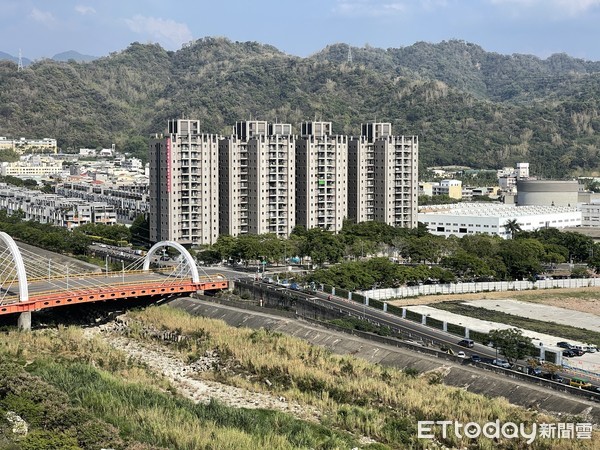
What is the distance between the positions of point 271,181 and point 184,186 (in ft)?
21.3

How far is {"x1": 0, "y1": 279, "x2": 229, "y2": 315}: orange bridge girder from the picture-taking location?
125 feet

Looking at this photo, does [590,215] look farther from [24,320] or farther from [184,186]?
[24,320]

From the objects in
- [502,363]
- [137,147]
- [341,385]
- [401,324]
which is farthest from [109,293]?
[137,147]

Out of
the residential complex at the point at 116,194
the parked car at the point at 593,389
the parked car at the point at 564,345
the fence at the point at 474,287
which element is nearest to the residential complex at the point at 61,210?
the residential complex at the point at 116,194

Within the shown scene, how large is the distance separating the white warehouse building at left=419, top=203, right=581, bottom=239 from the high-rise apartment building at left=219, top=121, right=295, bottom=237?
1441cm

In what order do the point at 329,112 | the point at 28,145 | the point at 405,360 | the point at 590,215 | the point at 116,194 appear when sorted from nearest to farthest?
the point at 405,360 < the point at 590,215 < the point at 116,194 < the point at 28,145 < the point at 329,112

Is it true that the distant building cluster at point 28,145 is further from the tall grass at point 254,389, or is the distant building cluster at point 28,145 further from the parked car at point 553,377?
the parked car at point 553,377

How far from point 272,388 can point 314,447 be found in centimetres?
728

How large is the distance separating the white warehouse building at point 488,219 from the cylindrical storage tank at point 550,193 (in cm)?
827

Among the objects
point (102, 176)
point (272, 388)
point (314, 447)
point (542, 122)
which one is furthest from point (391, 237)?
point (542, 122)

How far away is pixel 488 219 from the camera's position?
232ft

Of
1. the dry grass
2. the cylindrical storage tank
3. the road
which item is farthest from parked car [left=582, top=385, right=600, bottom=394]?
the cylindrical storage tank

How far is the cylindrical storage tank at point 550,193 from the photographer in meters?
89.4

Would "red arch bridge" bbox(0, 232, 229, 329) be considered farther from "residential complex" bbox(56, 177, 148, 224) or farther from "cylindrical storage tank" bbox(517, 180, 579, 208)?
"cylindrical storage tank" bbox(517, 180, 579, 208)
